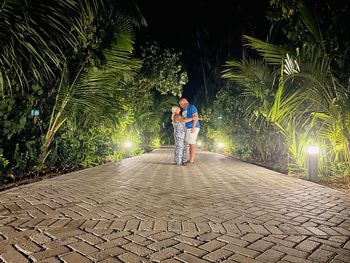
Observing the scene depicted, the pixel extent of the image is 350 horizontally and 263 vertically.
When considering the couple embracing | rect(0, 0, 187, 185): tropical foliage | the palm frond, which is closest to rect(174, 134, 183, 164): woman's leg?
the couple embracing

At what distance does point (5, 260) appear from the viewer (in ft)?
6.00

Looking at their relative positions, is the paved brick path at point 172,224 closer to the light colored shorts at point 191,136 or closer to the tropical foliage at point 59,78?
the tropical foliage at point 59,78

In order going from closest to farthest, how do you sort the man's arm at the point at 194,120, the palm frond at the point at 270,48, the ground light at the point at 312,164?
the ground light at the point at 312,164
the palm frond at the point at 270,48
the man's arm at the point at 194,120

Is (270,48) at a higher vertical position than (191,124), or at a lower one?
higher

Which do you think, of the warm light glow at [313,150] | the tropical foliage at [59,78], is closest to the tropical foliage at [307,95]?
the warm light glow at [313,150]

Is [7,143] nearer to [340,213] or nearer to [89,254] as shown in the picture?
[89,254]

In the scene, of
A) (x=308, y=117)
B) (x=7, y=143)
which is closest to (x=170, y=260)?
(x=7, y=143)

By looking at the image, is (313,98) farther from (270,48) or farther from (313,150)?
(270,48)

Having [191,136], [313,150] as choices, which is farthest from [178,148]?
[313,150]

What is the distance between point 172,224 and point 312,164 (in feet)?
12.4

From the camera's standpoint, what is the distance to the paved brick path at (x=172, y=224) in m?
1.96

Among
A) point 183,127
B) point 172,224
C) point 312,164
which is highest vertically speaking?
point 183,127

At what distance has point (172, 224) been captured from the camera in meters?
2.57

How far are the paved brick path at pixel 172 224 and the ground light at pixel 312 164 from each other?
38.3 inches
